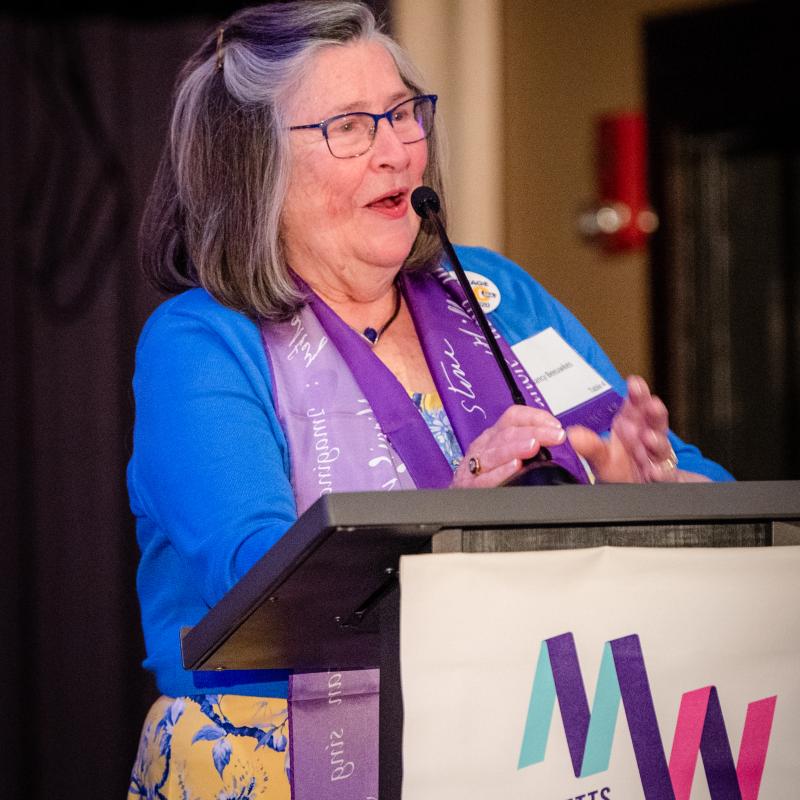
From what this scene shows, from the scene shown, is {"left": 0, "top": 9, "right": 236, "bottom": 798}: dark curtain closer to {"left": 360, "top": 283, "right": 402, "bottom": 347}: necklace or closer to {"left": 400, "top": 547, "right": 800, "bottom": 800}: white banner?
{"left": 360, "top": 283, "right": 402, "bottom": 347}: necklace

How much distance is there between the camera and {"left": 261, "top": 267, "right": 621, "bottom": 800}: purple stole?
1.28m

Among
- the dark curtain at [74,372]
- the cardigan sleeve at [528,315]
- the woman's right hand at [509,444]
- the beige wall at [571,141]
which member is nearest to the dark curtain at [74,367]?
the dark curtain at [74,372]

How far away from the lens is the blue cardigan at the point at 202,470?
50.8 inches

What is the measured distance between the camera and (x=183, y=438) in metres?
1.39

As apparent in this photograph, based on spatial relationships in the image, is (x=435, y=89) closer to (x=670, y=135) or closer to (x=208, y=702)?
(x=670, y=135)

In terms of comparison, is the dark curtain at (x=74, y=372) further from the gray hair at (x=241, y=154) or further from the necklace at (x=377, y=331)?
the necklace at (x=377, y=331)

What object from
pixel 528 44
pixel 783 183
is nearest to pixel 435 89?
pixel 528 44

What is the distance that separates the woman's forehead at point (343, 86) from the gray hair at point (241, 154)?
0.05 ft

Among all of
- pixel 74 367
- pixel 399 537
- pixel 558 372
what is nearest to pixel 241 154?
pixel 558 372

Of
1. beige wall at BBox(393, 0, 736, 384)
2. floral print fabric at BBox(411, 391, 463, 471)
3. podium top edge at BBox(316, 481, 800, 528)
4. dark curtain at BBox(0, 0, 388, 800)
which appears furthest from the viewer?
beige wall at BBox(393, 0, 736, 384)

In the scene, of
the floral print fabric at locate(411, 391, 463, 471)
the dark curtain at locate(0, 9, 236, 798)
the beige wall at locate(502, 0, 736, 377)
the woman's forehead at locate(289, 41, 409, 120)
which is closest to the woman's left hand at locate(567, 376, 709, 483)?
the floral print fabric at locate(411, 391, 463, 471)

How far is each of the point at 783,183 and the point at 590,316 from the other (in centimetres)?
106

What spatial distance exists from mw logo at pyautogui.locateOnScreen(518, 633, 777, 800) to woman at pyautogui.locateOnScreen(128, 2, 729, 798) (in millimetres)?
354

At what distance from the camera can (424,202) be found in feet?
5.38
